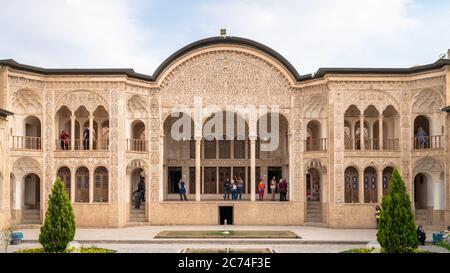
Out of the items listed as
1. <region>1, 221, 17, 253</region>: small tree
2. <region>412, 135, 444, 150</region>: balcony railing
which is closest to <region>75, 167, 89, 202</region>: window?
<region>1, 221, 17, 253</region>: small tree

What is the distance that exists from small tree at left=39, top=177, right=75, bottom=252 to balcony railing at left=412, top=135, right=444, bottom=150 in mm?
18647

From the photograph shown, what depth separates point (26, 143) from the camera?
95.9 feet

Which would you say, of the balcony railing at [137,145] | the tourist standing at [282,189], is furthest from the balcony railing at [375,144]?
the balcony railing at [137,145]

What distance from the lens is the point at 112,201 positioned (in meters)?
28.4

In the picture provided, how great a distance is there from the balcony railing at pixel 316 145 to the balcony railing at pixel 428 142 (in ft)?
15.2

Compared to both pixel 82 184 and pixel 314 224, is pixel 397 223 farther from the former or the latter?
pixel 82 184

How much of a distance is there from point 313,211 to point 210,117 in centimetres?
786

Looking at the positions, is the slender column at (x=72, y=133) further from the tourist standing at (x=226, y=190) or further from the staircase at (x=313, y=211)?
the staircase at (x=313, y=211)

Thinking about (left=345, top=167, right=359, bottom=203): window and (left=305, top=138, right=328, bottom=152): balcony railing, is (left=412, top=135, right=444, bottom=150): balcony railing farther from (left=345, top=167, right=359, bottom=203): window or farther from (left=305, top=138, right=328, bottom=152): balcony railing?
(left=305, top=138, right=328, bottom=152): balcony railing

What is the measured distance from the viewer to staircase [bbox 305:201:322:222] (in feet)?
99.2

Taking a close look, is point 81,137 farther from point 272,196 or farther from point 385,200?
point 385,200
